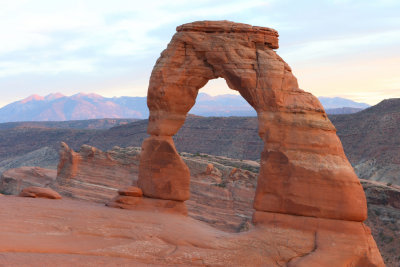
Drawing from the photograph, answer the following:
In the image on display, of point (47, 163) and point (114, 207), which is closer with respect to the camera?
point (114, 207)

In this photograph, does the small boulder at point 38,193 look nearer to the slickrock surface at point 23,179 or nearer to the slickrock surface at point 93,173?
the slickrock surface at point 93,173

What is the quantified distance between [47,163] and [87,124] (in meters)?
76.1

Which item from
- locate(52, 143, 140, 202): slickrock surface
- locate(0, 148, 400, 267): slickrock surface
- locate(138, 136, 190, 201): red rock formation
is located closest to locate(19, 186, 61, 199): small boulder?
locate(138, 136, 190, 201): red rock formation

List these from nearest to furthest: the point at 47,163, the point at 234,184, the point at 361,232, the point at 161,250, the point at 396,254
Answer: the point at 161,250
the point at 361,232
the point at 396,254
the point at 234,184
the point at 47,163

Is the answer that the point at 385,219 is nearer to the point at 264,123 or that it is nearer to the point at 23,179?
the point at 264,123

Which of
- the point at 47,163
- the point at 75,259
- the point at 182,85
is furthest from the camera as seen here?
the point at 47,163

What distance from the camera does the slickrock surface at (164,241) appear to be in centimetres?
1247

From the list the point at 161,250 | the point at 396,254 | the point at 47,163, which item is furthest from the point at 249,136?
the point at 161,250

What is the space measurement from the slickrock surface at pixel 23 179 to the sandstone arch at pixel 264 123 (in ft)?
54.3

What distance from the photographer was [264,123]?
51.5 feet

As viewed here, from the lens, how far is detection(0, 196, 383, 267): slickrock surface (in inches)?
491

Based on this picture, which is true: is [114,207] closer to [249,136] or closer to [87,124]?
[249,136]

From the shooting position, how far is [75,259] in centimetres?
1154

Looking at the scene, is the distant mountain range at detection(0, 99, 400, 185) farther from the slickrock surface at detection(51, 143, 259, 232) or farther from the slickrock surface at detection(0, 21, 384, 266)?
the slickrock surface at detection(0, 21, 384, 266)
